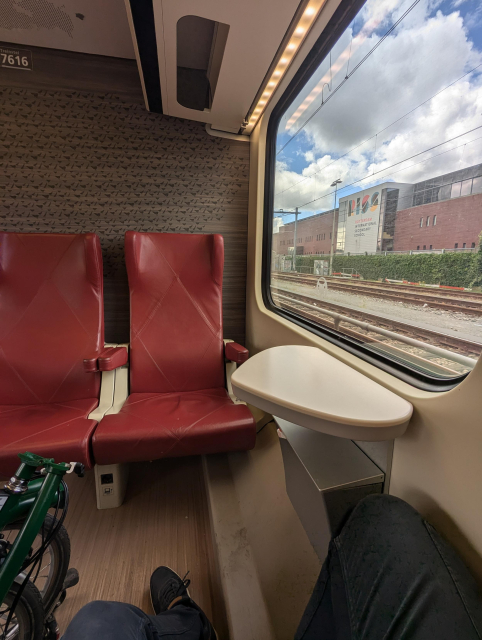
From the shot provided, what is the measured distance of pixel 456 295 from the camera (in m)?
0.75

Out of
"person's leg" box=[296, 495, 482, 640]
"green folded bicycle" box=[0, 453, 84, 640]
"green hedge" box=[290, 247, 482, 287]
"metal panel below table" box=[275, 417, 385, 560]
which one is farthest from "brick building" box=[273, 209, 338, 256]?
"green folded bicycle" box=[0, 453, 84, 640]

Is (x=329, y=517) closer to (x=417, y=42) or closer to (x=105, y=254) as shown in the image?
(x=417, y=42)

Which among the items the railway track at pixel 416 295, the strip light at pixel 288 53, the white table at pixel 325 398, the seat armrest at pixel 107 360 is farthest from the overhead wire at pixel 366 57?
the seat armrest at pixel 107 360

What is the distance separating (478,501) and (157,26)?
1.85 meters

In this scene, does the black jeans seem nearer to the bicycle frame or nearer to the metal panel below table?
the metal panel below table

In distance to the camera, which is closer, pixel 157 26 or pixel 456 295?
pixel 456 295

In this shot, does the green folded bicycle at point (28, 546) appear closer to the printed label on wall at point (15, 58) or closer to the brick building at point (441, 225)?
the brick building at point (441, 225)

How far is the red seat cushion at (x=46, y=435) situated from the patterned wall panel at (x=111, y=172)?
769 mm

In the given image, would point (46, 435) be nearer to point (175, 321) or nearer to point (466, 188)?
point (175, 321)

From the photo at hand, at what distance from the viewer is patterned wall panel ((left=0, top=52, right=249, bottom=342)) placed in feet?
6.20

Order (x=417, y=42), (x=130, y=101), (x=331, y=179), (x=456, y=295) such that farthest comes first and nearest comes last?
(x=130, y=101) < (x=331, y=179) < (x=417, y=42) < (x=456, y=295)

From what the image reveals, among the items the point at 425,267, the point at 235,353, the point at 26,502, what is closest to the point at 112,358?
the point at 235,353

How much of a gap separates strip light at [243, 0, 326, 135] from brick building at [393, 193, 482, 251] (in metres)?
0.89

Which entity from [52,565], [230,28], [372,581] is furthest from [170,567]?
[230,28]
